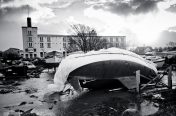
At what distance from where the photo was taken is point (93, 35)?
4006cm

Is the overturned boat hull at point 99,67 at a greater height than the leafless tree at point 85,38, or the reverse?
the leafless tree at point 85,38

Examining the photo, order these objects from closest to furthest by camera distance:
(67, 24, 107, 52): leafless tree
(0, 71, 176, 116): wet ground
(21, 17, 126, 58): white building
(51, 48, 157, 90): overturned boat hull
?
(0, 71, 176, 116): wet ground → (51, 48, 157, 90): overturned boat hull → (67, 24, 107, 52): leafless tree → (21, 17, 126, 58): white building

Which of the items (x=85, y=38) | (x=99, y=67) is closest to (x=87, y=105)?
(x=99, y=67)

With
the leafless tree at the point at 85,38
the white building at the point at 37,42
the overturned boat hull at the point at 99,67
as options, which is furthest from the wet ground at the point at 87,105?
the white building at the point at 37,42

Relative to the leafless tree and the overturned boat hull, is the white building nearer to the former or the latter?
the leafless tree

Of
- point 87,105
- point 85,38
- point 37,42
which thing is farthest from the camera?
point 37,42

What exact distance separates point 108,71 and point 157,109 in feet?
10.2

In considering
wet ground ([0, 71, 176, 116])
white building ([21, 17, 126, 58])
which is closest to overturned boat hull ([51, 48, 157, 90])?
wet ground ([0, 71, 176, 116])

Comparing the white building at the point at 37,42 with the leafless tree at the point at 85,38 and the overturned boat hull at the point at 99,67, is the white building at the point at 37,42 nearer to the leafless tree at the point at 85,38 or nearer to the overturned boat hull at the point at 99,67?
the leafless tree at the point at 85,38

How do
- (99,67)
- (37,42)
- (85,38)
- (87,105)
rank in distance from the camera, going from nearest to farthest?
(87,105) < (99,67) < (85,38) < (37,42)

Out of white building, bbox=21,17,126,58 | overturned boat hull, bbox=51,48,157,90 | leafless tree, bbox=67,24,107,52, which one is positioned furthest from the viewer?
white building, bbox=21,17,126,58

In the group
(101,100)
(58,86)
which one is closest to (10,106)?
(58,86)

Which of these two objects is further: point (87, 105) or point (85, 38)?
point (85, 38)

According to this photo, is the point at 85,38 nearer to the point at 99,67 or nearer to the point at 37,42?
the point at 99,67
